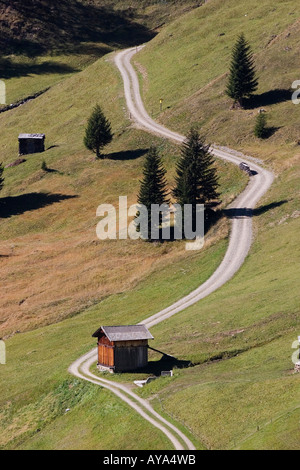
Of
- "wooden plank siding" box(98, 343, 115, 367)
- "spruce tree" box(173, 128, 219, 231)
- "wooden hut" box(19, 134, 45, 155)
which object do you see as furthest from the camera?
"wooden hut" box(19, 134, 45, 155)

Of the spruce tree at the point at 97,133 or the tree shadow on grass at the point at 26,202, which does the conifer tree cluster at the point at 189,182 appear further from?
the spruce tree at the point at 97,133

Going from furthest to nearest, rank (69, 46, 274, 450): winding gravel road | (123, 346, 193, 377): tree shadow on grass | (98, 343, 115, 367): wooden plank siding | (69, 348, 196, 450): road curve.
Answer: (98, 343, 115, 367): wooden plank siding < (123, 346, 193, 377): tree shadow on grass < (69, 46, 274, 450): winding gravel road < (69, 348, 196, 450): road curve

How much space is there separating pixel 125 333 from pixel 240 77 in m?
79.0

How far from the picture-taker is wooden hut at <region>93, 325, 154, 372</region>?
61906mm

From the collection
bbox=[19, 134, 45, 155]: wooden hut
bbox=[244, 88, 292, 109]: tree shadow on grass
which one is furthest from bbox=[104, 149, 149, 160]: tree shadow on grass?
bbox=[244, 88, 292, 109]: tree shadow on grass

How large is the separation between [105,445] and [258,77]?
334 ft

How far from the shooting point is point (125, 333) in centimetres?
6338

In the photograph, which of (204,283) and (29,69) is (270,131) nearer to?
(204,283)

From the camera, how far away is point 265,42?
493 ft

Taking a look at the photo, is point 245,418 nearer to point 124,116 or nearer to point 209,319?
point 209,319

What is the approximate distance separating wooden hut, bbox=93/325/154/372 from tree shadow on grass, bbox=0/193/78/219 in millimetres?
57774

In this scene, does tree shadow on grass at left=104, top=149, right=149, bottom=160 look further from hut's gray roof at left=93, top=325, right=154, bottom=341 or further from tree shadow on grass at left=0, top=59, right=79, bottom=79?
hut's gray roof at left=93, top=325, right=154, bottom=341

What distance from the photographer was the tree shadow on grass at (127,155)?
129500mm
